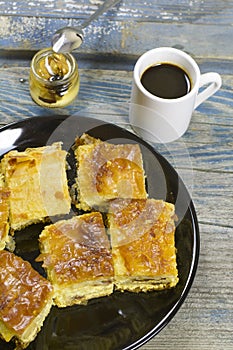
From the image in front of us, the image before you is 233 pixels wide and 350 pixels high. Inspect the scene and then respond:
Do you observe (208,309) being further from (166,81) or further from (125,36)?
(125,36)

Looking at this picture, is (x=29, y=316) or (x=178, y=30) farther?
(x=178, y=30)

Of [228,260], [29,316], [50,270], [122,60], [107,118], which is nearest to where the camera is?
[29,316]

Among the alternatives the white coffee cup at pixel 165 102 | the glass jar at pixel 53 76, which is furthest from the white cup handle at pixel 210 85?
the glass jar at pixel 53 76

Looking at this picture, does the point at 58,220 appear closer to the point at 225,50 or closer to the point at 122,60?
the point at 122,60

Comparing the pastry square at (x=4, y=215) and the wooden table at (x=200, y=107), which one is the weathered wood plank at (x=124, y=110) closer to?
the wooden table at (x=200, y=107)

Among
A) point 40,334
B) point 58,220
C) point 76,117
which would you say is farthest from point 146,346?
point 76,117

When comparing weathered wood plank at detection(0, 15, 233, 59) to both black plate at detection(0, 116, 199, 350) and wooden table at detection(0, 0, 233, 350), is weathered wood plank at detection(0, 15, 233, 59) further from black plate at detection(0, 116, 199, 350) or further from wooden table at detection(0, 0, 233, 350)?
black plate at detection(0, 116, 199, 350)
